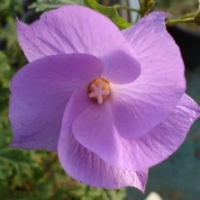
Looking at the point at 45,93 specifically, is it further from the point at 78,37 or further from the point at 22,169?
the point at 22,169

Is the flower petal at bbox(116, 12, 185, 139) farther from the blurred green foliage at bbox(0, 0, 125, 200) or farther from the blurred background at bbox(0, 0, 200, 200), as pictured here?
the blurred green foliage at bbox(0, 0, 125, 200)

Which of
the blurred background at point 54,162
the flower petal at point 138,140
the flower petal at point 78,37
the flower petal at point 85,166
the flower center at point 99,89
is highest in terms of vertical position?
the flower petal at point 78,37

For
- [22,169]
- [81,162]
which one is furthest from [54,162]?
[81,162]

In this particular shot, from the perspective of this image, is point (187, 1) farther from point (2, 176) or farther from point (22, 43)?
point (22, 43)

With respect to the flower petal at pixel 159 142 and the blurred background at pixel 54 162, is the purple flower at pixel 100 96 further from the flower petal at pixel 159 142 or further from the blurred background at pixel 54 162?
the blurred background at pixel 54 162

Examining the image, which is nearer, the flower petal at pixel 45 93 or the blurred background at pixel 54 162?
the flower petal at pixel 45 93

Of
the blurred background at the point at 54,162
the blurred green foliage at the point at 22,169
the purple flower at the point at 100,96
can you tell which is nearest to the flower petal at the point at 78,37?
the purple flower at the point at 100,96
